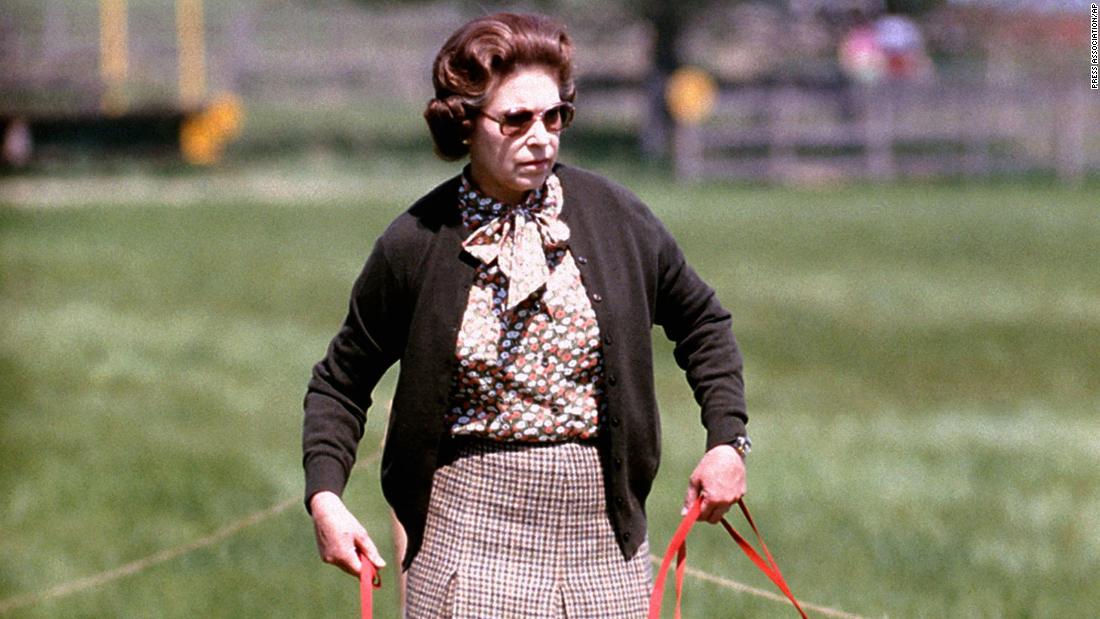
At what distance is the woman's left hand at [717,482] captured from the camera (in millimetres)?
3615

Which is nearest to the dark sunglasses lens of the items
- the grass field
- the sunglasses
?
the sunglasses

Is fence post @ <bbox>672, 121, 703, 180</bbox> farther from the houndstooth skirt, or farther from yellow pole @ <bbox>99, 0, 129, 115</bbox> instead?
the houndstooth skirt

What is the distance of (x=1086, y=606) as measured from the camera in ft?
21.0

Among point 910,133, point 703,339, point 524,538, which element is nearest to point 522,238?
point 703,339

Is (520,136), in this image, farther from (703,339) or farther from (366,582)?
(366,582)

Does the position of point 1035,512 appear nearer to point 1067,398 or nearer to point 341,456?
point 1067,398

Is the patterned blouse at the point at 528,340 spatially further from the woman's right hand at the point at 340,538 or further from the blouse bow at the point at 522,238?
the woman's right hand at the point at 340,538

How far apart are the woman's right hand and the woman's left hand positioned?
55 centimetres

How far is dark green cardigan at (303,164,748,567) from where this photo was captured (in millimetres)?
3592

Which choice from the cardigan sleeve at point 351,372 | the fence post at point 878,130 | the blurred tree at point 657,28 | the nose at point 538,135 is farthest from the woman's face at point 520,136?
the blurred tree at point 657,28

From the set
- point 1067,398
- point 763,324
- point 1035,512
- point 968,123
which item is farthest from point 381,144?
point 1035,512

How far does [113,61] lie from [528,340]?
38.5 metres

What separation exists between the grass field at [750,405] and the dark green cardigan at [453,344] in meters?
2.33

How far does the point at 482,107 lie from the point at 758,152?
102ft
